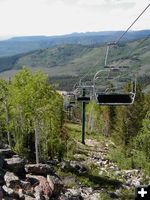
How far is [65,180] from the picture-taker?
141 ft

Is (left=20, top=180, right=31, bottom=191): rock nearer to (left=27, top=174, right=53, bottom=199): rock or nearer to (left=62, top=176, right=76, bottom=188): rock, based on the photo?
(left=27, top=174, right=53, bottom=199): rock

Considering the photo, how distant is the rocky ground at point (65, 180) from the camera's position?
108 ft

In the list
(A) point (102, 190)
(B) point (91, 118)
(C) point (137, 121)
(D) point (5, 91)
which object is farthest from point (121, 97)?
(B) point (91, 118)

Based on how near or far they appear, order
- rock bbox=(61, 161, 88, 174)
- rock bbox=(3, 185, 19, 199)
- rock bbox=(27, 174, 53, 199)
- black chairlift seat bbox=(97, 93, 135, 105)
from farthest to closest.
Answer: rock bbox=(61, 161, 88, 174) → rock bbox=(27, 174, 53, 199) → rock bbox=(3, 185, 19, 199) → black chairlift seat bbox=(97, 93, 135, 105)

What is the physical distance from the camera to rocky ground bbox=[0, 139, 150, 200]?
32875 mm

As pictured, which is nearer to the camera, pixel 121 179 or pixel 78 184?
pixel 78 184

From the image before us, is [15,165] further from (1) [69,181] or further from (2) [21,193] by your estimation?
(1) [69,181]

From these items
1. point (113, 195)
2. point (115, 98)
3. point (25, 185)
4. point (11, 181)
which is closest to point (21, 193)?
point (11, 181)

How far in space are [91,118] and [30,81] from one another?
224ft

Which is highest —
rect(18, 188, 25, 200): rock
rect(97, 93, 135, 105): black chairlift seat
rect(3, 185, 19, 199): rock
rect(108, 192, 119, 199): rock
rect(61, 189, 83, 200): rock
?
rect(97, 93, 135, 105): black chairlift seat

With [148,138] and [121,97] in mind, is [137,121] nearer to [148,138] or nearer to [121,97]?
[148,138]

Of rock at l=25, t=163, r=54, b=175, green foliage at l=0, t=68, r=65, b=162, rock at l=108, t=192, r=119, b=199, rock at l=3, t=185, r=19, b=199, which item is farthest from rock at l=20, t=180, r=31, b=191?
green foliage at l=0, t=68, r=65, b=162

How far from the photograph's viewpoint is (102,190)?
42.6 metres

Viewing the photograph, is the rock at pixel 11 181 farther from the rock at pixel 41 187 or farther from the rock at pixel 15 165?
the rock at pixel 15 165
